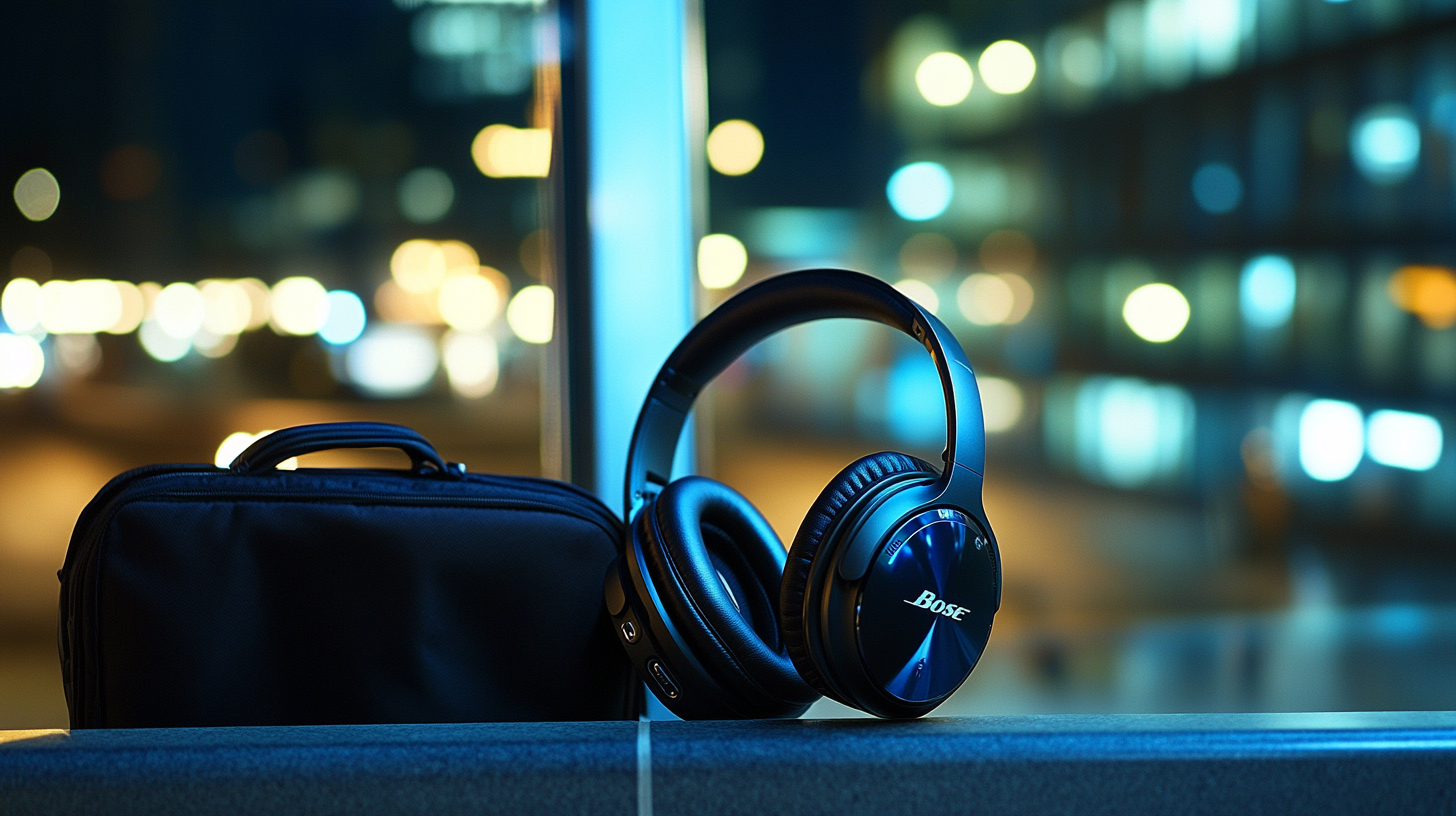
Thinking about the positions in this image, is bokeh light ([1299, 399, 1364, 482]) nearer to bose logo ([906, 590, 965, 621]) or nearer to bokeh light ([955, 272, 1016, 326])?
bokeh light ([955, 272, 1016, 326])

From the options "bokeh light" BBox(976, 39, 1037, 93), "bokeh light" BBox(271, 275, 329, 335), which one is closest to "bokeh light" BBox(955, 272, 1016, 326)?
"bokeh light" BBox(976, 39, 1037, 93)

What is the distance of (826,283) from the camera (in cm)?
58

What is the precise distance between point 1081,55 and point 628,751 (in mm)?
5249

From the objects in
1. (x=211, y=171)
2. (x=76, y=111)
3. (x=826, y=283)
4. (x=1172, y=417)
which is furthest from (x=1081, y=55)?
(x=826, y=283)

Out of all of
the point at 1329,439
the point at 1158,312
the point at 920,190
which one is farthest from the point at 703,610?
the point at 1158,312

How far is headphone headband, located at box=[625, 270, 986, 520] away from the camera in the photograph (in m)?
0.50

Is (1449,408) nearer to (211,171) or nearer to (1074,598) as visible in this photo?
(1074,598)

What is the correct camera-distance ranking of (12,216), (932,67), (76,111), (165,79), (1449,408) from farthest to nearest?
(1449,408) → (932,67) → (165,79) → (76,111) → (12,216)

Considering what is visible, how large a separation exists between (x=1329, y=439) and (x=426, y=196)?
471 cm

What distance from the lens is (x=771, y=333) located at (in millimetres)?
637

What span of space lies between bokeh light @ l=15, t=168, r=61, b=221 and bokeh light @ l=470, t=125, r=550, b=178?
2.40 ft

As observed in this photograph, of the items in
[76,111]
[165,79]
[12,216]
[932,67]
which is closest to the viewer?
[12,216]

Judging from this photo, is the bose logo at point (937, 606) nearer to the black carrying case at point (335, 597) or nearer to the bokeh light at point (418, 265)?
the black carrying case at point (335, 597)

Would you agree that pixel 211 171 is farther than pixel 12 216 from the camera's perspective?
Yes
